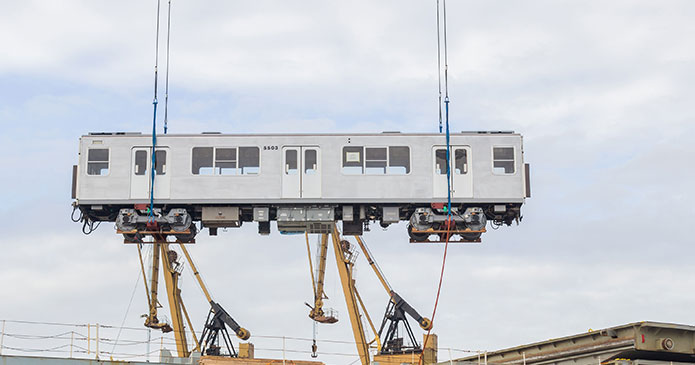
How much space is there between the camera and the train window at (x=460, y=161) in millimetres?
30688

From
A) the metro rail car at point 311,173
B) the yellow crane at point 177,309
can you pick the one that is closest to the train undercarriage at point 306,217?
the metro rail car at point 311,173

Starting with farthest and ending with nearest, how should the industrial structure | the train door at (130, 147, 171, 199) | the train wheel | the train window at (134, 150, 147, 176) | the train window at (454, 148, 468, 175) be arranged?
the train wheel < the train window at (134, 150, 147, 176) < the train door at (130, 147, 171, 199) < the train window at (454, 148, 468, 175) < the industrial structure

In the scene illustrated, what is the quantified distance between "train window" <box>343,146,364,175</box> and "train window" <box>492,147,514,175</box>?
419 cm

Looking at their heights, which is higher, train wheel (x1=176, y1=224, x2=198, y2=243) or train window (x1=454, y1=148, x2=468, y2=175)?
train window (x1=454, y1=148, x2=468, y2=175)

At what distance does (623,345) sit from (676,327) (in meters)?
1.37

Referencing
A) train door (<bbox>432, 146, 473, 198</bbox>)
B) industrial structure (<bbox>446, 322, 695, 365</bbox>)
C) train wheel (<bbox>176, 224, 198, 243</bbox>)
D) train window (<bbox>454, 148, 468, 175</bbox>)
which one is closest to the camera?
industrial structure (<bbox>446, 322, 695, 365</bbox>)

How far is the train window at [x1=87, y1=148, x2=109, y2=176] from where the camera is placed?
3095 centimetres

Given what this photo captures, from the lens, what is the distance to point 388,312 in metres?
56.6

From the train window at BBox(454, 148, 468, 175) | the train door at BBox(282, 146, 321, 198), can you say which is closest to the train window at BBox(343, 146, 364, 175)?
the train door at BBox(282, 146, 321, 198)

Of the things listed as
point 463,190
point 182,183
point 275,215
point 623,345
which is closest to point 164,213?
point 182,183

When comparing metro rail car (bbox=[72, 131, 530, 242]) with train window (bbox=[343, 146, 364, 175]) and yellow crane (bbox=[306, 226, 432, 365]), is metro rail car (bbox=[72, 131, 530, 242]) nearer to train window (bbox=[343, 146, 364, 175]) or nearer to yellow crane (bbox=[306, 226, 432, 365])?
train window (bbox=[343, 146, 364, 175])

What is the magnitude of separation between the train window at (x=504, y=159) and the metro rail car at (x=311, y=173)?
0.03m

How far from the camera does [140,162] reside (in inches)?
1220

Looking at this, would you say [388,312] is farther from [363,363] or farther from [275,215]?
[275,215]
